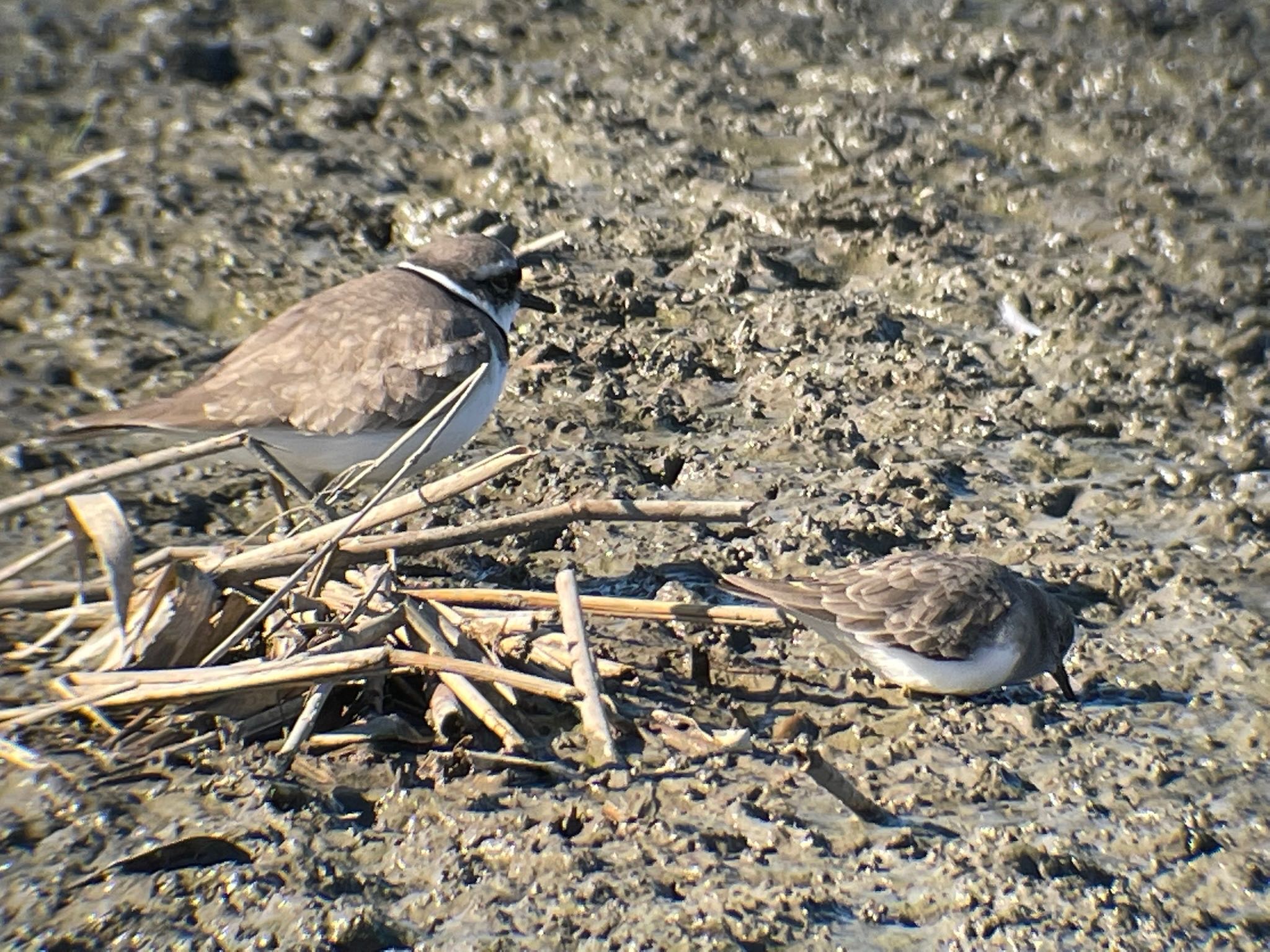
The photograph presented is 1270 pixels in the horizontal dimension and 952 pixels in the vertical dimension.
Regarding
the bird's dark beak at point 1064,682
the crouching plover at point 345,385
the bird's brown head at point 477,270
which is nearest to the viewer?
the bird's dark beak at point 1064,682

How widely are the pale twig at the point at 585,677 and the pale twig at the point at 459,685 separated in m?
0.23

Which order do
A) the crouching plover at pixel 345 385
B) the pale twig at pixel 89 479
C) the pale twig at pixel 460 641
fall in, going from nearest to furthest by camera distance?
the pale twig at pixel 89 479 → the pale twig at pixel 460 641 → the crouching plover at pixel 345 385

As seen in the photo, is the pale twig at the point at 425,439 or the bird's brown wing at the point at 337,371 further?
the bird's brown wing at the point at 337,371

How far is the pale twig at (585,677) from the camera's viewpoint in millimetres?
4836

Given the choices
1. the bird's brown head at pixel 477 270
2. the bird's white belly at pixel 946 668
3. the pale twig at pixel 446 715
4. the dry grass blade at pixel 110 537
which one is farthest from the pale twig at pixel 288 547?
the bird's brown head at pixel 477 270

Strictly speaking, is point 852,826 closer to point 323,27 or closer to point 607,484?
point 607,484

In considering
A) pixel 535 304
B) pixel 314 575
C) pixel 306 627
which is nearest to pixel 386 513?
pixel 314 575

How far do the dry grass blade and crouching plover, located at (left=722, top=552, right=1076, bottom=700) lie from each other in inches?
81.1

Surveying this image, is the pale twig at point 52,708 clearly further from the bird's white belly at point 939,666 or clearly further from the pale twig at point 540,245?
the pale twig at point 540,245

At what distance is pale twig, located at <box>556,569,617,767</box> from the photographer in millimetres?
4836

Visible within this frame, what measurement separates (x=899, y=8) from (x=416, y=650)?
23.1ft

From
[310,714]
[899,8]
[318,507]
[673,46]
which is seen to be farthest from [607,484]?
[899,8]

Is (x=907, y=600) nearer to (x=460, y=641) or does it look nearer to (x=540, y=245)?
(x=460, y=641)

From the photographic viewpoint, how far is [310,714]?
485cm
